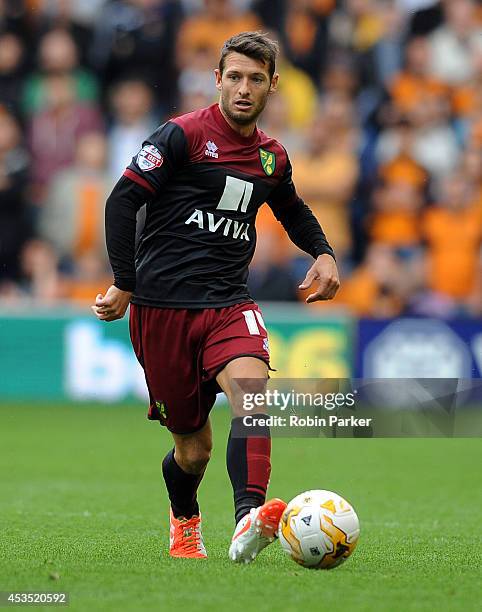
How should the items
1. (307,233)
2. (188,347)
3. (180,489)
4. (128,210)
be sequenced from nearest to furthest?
(128,210)
(188,347)
(180,489)
(307,233)

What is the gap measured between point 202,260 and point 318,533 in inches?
51.7

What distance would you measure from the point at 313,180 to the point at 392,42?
2853 millimetres

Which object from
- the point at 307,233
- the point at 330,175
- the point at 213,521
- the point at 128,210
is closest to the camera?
the point at 128,210

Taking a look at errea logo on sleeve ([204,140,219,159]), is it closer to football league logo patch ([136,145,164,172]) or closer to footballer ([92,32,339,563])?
footballer ([92,32,339,563])

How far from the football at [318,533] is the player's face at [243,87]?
172cm

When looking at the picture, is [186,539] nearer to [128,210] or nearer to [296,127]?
[128,210]

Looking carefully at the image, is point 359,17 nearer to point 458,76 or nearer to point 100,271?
point 458,76

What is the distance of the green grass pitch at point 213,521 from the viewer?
15.6 ft

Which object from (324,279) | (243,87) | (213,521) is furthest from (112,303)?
(213,521)

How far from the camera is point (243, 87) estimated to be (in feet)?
18.4

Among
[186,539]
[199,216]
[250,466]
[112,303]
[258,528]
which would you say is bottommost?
[186,539]

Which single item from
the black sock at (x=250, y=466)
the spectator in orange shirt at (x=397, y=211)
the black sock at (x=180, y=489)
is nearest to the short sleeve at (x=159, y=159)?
the black sock at (x=250, y=466)

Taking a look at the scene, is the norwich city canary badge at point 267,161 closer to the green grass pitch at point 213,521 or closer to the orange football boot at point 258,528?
the orange football boot at point 258,528


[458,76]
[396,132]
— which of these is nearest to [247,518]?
A: [396,132]
